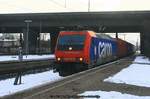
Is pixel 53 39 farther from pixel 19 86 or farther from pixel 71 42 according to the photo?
pixel 19 86

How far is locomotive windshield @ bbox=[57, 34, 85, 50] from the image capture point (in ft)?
93.5

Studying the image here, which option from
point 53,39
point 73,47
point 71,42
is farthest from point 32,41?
point 73,47

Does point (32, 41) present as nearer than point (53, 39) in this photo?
Yes

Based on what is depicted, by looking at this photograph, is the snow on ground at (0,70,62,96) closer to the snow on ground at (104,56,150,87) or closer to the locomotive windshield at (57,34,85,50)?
the snow on ground at (104,56,150,87)

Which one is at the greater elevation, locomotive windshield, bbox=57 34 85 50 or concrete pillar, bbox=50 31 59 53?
locomotive windshield, bbox=57 34 85 50

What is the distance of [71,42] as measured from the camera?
2881 cm

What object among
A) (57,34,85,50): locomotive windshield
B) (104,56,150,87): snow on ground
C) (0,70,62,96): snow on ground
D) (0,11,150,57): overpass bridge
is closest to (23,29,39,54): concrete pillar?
(0,11,150,57): overpass bridge

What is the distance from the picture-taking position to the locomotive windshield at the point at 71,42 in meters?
28.5

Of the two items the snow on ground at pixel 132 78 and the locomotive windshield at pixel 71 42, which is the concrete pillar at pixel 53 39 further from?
the snow on ground at pixel 132 78

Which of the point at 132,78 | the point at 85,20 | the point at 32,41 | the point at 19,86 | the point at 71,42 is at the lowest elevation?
the point at 32,41

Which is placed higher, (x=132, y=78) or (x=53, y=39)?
(x=132, y=78)

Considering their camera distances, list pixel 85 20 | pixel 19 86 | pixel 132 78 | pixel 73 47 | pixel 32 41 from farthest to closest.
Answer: pixel 32 41, pixel 85 20, pixel 73 47, pixel 132 78, pixel 19 86

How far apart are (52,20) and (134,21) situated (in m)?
15.4

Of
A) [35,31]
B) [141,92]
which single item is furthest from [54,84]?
[35,31]
